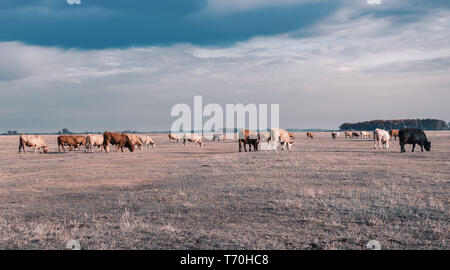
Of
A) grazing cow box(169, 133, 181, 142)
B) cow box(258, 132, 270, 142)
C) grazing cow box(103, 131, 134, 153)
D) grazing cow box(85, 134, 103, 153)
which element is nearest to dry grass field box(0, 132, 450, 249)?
cow box(258, 132, 270, 142)

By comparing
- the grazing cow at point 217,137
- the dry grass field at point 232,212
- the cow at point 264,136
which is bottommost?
the dry grass field at point 232,212

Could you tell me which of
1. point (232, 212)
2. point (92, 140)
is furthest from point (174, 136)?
point (232, 212)

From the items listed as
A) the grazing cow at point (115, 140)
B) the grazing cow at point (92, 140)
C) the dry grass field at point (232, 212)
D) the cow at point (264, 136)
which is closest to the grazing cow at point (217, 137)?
the grazing cow at point (92, 140)

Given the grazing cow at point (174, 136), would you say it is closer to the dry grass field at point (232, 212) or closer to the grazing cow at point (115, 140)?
the grazing cow at point (115, 140)

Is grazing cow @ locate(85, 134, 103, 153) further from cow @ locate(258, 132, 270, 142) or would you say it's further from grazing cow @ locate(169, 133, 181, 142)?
grazing cow @ locate(169, 133, 181, 142)

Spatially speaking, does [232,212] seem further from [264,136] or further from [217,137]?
[217,137]

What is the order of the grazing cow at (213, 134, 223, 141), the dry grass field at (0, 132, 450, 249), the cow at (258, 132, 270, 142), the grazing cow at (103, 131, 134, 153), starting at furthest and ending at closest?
the grazing cow at (213, 134, 223, 141)
the grazing cow at (103, 131, 134, 153)
the cow at (258, 132, 270, 142)
the dry grass field at (0, 132, 450, 249)

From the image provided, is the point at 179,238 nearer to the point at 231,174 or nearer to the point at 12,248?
the point at 12,248

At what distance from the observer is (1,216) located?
8344 millimetres

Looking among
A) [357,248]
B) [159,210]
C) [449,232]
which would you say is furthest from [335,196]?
[159,210]

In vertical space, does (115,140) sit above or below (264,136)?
below

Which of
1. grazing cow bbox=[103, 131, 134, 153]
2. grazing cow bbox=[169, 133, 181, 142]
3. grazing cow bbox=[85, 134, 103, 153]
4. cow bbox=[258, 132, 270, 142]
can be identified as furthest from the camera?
grazing cow bbox=[169, 133, 181, 142]

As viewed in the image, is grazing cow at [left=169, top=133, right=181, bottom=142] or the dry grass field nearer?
the dry grass field

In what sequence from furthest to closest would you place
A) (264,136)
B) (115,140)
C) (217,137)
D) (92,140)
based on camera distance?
(217,137) → (92,140) → (115,140) → (264,136)
